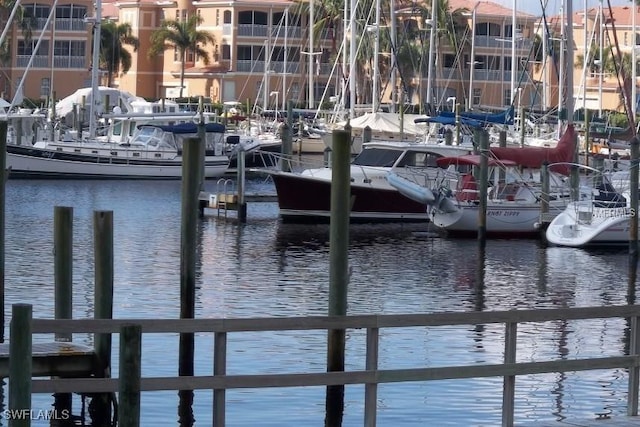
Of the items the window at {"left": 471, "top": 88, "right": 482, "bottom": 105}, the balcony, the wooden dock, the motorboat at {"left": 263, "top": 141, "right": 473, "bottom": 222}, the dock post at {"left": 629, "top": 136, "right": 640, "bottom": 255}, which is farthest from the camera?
the balcony

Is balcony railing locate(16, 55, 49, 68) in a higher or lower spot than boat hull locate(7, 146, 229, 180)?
higher

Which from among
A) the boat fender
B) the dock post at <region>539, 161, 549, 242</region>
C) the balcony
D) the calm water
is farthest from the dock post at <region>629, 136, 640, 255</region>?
the balcony

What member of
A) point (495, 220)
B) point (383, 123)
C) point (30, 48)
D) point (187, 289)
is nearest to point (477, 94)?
point (30, 48)

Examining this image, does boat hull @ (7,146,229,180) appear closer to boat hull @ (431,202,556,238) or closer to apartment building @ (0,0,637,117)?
boat hull @ (431,202,556,238)

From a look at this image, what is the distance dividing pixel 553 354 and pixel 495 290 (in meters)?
8.20

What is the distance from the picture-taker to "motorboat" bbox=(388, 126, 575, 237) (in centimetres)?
3806

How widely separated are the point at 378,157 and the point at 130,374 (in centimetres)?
3085

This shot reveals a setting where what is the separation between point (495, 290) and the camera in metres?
29.6

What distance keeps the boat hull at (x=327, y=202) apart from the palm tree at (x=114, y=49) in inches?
2437

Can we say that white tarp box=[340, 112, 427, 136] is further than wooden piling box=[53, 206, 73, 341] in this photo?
Yes

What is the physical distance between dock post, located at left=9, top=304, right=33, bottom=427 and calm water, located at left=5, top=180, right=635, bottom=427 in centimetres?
605

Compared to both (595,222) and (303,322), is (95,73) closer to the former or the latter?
(595,222)

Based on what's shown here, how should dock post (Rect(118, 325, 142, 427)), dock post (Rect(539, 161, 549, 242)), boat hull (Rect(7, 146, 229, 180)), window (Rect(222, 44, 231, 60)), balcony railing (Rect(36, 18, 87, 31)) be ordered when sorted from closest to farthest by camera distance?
dock post (Rect(118, 325, 142, 427)) → dock post (Rect(539, 161, 549, 242)) → boat hull (Rect(7, 146, 229, 180)) → balcony railing (Rect(36, 18, 87, 31)) → window (Rect(222, 44, 231, 60))

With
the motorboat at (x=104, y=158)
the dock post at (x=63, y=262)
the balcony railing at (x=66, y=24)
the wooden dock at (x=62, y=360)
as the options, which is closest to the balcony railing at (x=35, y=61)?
the balcony railing at (x=66, y=24)
